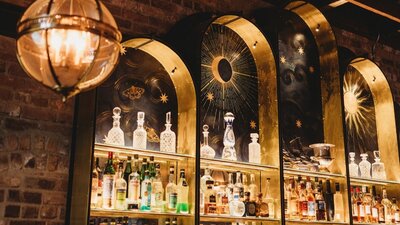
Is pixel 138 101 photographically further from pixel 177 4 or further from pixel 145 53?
pixel 177 4

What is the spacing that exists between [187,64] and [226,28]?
0.72 metres

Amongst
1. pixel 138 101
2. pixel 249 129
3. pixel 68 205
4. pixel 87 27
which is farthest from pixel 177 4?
pixel 87 27

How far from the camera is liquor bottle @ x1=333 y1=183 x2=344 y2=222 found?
399 centimetres

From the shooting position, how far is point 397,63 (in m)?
5.40

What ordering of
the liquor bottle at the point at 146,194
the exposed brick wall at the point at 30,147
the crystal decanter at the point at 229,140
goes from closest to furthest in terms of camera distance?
the exposed brick wall at the point at 30,147 → the liquor bottle at the point at 146,194 → the crystal decanter at the point at 229,140

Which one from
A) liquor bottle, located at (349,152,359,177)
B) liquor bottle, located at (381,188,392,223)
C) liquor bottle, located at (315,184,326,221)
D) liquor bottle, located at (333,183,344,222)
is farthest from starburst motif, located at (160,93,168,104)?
liquor bottle, located at (381,188,392,223)

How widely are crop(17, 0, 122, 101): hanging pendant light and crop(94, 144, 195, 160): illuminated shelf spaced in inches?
42.5

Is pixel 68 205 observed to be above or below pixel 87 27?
below

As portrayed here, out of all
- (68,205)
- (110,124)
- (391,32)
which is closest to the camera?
(68,205)

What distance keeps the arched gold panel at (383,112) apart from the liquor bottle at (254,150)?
132 cm

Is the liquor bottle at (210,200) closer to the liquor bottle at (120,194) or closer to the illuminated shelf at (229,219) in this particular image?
the illuminated shelf at (229,219)

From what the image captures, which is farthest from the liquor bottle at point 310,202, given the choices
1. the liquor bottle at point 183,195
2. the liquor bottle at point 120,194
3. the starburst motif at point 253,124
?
the liquor bottle at point 120,194

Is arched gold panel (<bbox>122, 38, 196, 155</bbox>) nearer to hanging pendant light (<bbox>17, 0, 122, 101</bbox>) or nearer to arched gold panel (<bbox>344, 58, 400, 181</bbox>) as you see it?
hanging pendant light (<bbox>17, 0, 122, 101</bbox>)

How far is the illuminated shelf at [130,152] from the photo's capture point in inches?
116
